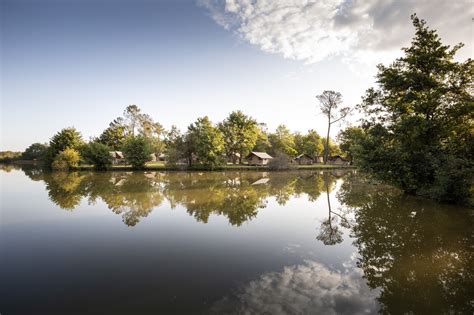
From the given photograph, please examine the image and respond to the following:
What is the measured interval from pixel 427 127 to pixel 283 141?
56384 millimetres

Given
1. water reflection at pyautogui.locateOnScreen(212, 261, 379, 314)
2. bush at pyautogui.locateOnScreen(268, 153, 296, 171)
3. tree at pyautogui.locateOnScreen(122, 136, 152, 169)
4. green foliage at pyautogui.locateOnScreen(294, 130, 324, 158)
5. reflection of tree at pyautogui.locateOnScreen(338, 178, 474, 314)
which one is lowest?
water reflection at pyautogui.locateOnScreen(212, 261, 379, 314)

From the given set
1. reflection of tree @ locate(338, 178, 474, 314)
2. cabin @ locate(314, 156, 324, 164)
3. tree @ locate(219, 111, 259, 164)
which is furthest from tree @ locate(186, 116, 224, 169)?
cabin @ locate(314, 156, 324, 164)

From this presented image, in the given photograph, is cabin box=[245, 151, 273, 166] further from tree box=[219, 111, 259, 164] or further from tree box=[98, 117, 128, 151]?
tree box=[98, 117, 128, 151]

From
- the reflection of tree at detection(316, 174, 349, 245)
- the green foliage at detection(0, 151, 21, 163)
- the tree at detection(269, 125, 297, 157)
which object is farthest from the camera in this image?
the green foliage at detection(0, 151, 21, 163)

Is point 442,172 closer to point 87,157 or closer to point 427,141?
point 427,141

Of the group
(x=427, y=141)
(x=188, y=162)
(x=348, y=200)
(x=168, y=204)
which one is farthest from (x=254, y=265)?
(x=188, y=162)

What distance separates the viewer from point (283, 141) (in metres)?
71.2

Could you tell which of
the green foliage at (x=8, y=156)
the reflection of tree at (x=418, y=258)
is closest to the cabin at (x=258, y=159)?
the reflection of tree at (x=418, y=258)

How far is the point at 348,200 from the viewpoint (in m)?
16.6

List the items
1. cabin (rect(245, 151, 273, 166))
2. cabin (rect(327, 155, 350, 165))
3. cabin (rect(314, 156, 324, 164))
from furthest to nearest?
cabin (rect(314, 156, 324, 164)) < cabin (rect(327, 155, 350, 165)) < cabin (rect(245, 151, 273, 166))

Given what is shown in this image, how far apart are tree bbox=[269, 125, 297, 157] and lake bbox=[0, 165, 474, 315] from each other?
188ft

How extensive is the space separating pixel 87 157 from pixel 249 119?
112ft

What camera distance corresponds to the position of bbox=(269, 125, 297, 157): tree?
230 feet

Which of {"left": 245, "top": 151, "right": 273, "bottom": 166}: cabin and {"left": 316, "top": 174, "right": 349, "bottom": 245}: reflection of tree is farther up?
{"left": 245, "top": 151, "right": 273, "bottom": 166}: cabin
